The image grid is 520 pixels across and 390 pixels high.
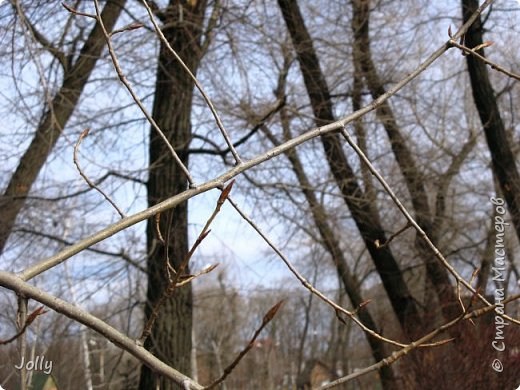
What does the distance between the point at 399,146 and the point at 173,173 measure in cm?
242

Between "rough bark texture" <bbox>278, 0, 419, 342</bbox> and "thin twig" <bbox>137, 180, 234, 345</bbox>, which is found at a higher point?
"rough bark texture" <bbox>278, 0, 419, 342</bbox>

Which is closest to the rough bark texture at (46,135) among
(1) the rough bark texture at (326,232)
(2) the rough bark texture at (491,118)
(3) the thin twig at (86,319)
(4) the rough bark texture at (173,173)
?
(4) the rough bark texture at (173,173)

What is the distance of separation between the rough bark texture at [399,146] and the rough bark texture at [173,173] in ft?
5.35

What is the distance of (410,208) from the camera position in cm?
607

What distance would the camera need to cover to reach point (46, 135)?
4.61m

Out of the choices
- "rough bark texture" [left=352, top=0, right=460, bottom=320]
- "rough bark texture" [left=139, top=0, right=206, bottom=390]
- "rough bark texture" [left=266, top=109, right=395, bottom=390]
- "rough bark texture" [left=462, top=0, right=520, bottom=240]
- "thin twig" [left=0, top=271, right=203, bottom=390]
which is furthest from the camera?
"rough bark texture" [left=352, top=0, right=460, bottom=320]

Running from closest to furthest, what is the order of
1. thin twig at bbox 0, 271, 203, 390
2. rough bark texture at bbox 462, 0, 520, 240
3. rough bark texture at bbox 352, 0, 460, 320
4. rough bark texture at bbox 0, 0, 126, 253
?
thin twig at bbox 0, 271, 203, 390
rough bark texture at bbox 0, 0, 126, 253
rough bark texture at bbox 462, 0, 520, 240
rough bark texture at bbox 352, 0, 460, 320

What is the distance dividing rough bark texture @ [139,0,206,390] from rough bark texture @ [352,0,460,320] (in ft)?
5.35

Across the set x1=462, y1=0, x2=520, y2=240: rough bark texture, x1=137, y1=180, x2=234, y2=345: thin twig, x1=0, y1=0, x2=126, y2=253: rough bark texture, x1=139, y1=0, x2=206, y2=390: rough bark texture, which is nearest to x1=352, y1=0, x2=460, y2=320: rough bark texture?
x1=462, y1=0, x2=520, y2=240: rough bark texture

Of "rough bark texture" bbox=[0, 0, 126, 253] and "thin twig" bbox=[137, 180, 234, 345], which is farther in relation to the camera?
"rough bark texture" bbox=[0, 0, 126, 253]

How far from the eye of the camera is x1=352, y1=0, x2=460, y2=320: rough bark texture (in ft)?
18.7

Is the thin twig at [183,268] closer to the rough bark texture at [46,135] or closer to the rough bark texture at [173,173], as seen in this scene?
the rough bark texture at [173,173]

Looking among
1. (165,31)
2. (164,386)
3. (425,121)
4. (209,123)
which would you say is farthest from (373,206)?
(164,386)

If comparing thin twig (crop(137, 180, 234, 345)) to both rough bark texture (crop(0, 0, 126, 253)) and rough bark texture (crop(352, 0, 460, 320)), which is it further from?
rough bark texture (crop(352, 0, 460, 320))
